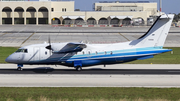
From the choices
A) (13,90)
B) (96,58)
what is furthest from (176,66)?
(13,90)

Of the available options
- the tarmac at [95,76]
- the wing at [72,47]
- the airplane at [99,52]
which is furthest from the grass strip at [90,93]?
the airplane at [99,52]

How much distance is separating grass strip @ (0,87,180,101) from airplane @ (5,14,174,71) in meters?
7.84

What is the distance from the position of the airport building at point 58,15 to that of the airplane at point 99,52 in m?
90.8

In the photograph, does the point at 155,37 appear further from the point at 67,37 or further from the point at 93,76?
the point at 67,37

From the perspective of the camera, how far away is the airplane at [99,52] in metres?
29.4

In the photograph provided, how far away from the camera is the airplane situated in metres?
29.4

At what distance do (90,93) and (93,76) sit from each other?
6.85m

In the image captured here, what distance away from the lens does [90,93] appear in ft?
67.1

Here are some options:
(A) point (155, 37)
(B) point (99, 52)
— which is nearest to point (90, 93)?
(B) point (99, 52)

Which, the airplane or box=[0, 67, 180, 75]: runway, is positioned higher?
the airplane

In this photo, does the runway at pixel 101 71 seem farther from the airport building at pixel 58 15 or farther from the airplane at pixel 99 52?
the airport building at pixel 58 15

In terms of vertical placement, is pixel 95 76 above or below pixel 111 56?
below

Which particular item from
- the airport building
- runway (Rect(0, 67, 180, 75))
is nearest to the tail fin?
runway (Rect(0, 67, 180, 75))

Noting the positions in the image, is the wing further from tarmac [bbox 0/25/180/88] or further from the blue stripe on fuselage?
tarmac [bbox 0/25/180/88]
